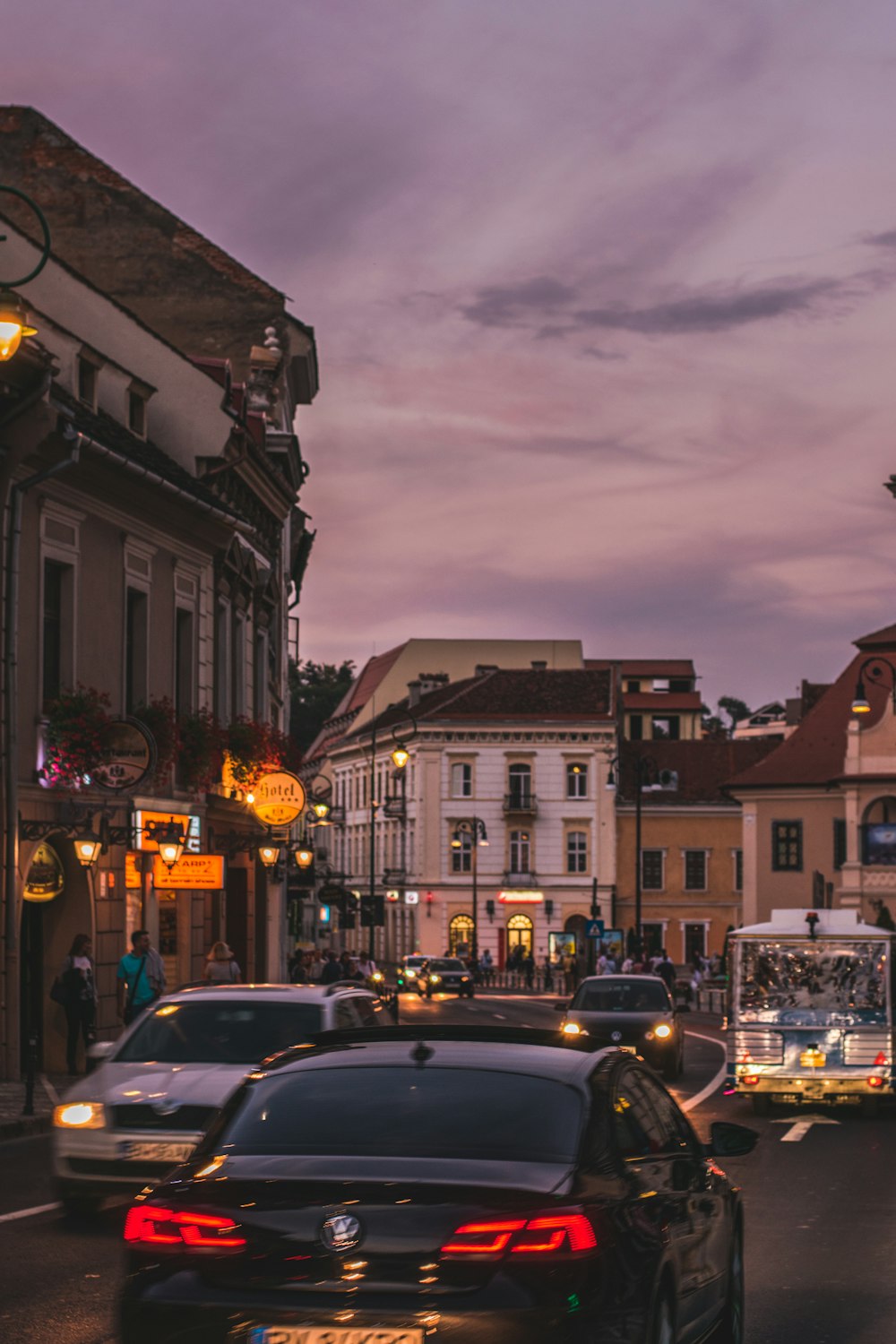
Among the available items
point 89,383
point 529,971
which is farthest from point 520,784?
point 89,383

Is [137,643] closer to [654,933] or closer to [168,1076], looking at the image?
[168,1076]

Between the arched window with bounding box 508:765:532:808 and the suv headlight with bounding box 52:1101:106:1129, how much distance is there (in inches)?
3561

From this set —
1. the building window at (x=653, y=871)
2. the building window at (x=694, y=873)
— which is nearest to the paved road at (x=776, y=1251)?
the building window at (x=653, y=871)

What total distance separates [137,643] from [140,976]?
7.68 m

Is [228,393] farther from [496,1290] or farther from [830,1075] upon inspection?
[496,1290]

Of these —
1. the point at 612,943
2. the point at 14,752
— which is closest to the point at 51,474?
the point at 14,752

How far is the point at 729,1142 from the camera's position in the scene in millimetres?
8594

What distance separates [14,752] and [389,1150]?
66.4 ft

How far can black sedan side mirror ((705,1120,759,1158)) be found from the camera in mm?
8539

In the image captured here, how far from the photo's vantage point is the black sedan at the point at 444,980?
73.9m

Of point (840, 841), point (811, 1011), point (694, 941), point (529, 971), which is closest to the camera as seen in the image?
point (811, 1011)

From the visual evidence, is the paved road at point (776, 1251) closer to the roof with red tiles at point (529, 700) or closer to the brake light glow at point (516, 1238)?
the brake light glow at point (516, 1238)

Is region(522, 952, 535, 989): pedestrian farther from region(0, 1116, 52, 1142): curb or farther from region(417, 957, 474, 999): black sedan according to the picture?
region(0, 1116, 52, 1142): curb

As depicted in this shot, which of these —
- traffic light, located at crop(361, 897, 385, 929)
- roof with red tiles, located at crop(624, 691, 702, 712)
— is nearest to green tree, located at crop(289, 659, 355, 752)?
roof with red tiles, located at crop(624, 691, 702, 712)
